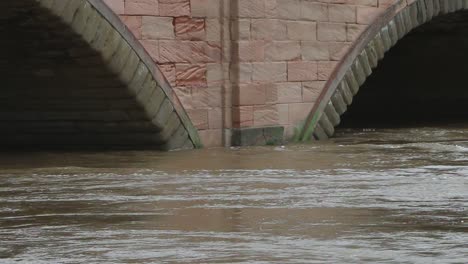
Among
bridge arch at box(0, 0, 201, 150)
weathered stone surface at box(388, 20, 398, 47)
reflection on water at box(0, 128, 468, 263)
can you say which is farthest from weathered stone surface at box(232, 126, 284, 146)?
weathered stone surface at box(388, 20, 398, 47)

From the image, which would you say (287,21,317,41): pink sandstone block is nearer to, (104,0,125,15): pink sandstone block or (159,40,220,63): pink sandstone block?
(159,40,220,63): pink sandstone block

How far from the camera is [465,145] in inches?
465

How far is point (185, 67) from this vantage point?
11422 mm

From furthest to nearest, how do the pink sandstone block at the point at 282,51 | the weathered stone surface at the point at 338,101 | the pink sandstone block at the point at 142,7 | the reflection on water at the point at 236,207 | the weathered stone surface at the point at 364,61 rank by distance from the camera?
the weathered stone surface at the point at 364,61 → the weathered stone surface at the point at 338,101 → the pink sandstone block at the point at 282,51 → the pink sandstone block at the point at 142,7 → the reflection on water at the point at 236,207

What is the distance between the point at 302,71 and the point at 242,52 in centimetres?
106

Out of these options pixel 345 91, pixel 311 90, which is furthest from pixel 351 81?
pixel 311 90

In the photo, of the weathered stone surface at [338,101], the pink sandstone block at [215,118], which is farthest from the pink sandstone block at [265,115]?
the weathered stone surface at [338,101]

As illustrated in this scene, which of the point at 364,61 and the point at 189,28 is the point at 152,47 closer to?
the point at 189,28

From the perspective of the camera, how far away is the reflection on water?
216 inches

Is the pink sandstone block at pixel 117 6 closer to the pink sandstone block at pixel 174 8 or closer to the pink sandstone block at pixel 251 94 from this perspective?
the pink sandstone block at pixel 174 8

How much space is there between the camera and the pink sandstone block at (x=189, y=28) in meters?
11.3

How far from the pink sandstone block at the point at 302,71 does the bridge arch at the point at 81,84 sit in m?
1.54

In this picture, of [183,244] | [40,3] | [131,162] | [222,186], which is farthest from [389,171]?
[183,244]

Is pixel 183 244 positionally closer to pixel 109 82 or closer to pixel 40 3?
pixel 40 3
